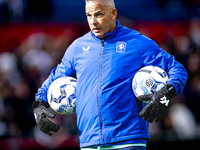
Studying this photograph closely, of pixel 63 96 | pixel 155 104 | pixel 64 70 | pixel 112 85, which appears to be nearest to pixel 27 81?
pixel 64 70

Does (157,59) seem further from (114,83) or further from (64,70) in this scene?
(64,70)

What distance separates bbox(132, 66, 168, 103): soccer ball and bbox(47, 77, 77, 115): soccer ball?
764 mm

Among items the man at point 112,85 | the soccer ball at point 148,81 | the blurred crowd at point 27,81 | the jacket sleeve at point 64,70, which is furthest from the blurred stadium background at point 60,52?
the soccer ball at point 148,81

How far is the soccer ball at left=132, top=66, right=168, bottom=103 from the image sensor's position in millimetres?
4055

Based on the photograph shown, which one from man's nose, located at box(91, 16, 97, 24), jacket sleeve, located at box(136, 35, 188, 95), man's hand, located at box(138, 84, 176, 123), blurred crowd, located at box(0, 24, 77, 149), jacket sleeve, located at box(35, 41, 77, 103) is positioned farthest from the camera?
blurred crowd, located at box(0, 24, 77, 149)

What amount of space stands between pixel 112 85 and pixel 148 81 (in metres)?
0.39

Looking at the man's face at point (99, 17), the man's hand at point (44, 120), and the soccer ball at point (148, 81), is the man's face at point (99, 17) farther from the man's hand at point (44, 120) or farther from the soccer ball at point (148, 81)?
the man's hand at point (44, 120)

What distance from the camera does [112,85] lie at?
4.12 metres

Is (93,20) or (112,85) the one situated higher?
(93,20)

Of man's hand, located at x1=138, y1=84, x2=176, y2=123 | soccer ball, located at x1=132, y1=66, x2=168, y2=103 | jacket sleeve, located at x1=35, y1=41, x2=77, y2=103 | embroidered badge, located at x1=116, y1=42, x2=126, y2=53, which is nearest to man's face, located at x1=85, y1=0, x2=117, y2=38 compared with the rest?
embroidered badge, located at x1=116, y1=42, x2=126, y2=53

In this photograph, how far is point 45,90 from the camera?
15.0 ft

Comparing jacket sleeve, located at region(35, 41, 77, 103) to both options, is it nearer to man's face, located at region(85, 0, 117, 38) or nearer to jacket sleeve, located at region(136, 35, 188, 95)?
man's face, located at region(85, 0, 117, 38)

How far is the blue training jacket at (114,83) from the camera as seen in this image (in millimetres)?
4031

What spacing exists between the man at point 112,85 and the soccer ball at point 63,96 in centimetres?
11
